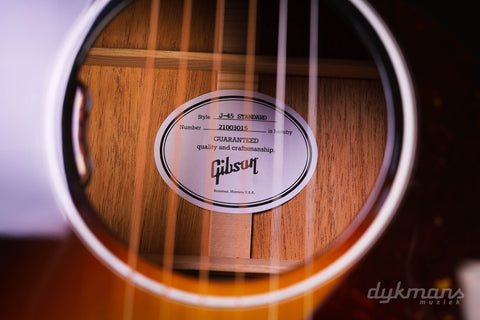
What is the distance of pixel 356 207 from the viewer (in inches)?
25.6

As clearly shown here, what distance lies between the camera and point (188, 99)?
0.67m

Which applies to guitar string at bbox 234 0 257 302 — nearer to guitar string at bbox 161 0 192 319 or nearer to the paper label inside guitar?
the paper label inside guitar

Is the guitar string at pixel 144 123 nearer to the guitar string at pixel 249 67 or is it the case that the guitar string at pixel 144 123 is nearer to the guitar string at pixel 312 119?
the guitar string at pixel 249 67

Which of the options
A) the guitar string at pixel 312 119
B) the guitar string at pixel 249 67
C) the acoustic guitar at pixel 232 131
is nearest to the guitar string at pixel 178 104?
the acoustic guitar at pixel 232 131

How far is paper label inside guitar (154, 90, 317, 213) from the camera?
646 mm

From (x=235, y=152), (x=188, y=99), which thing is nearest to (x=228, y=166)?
(x=235, y=152)

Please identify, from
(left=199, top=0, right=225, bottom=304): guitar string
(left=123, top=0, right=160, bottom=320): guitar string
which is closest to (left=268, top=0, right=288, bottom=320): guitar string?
(left=199, top=0, right=225, bottom=304): guitar string

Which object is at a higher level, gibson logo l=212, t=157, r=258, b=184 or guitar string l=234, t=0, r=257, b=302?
guitar string l=234, t=0, r=257, b=302

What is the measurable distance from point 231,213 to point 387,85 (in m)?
0.37

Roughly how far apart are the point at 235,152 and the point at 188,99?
13 centimetres

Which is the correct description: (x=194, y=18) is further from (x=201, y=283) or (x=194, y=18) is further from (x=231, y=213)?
(x=201, y=283)

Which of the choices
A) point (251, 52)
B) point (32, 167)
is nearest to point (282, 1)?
point (251, 52)

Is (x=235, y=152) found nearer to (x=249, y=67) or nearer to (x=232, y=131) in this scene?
(x=232, y=131)

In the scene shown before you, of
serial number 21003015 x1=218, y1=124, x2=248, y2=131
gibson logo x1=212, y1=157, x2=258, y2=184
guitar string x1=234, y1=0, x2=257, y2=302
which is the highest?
guitar string x1=234, y1=0, x2=257, y2=302
